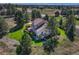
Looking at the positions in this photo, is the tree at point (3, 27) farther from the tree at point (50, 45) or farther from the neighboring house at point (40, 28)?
the tree at point (50, 45)

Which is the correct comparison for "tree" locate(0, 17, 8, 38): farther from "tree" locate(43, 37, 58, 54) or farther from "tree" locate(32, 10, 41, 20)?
"tree" locate(43, 37, 58, 54)

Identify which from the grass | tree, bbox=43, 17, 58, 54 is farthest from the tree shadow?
Answer: tree, bbox=43, 17, 58, 54

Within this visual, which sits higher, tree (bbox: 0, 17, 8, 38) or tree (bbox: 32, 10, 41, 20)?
tree (bbox: 32, 10, 41, 20)

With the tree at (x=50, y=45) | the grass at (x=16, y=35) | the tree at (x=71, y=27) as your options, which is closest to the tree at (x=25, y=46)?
the grass at (x=16, y=35)

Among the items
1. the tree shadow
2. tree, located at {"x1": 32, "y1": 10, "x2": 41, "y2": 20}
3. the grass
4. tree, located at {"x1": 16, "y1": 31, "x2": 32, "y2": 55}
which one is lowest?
tree, located at {"x1": 16, "y1": 31, "x2": 32, "y2": 55}

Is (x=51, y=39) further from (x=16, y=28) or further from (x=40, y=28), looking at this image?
(x=16, y=28)
